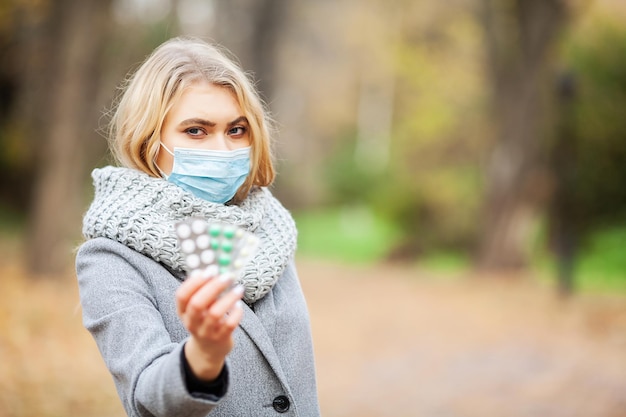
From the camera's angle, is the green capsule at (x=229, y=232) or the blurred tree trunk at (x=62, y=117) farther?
the blurred tree trunk at (x=62, y=117)

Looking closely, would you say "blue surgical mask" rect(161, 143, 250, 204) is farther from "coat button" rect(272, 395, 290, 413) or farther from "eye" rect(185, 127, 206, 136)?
"coat button" rect(272, 395, 290, 413)

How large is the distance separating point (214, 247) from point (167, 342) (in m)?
0.34

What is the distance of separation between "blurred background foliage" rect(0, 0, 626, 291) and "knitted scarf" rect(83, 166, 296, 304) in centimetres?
399

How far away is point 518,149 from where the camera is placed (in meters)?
12.6

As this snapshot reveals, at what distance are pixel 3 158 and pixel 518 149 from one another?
1410cm

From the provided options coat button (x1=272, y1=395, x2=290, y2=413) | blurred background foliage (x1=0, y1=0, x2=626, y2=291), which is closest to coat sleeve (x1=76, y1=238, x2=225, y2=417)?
coat button (x1=272, y1=395, x2=290, y2=413)

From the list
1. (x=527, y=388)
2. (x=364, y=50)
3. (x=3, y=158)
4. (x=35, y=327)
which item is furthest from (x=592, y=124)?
(x=364, y=50)

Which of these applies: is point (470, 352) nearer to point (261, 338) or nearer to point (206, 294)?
point (261, 338)

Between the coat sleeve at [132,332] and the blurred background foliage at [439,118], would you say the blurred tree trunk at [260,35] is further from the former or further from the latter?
the coat sleeve at [132,332]

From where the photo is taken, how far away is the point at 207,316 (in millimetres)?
1455

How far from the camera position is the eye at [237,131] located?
6.98 feet

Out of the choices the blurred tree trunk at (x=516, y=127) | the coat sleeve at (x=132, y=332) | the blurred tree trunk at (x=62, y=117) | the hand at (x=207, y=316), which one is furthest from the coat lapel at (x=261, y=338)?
the blurred tree trunk at (x=516, y=127)

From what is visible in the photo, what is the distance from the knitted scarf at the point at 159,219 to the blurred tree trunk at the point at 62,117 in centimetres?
774

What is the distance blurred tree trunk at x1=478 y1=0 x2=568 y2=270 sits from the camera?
12.2 m
